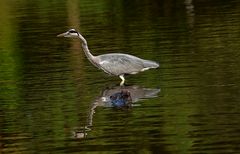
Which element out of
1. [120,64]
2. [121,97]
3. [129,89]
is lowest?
[129,89]

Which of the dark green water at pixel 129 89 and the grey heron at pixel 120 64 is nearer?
the dark green water at pixel 129 89

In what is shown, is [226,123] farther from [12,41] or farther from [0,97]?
[12,41]

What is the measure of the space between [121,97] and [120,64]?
9.88 ft

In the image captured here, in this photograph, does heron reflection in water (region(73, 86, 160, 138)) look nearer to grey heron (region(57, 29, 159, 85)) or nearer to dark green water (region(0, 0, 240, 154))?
dark green water (region(0, 0, 240, 154))

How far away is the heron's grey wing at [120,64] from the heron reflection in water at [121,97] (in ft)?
2.79

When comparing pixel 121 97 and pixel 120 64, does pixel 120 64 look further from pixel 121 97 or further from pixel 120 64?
pixel 121 97

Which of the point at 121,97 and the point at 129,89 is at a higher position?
the point at 121,97

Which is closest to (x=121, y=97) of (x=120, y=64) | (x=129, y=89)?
(x=129, y=89)

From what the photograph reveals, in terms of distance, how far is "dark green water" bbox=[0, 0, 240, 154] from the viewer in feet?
53.3

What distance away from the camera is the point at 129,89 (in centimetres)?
2195

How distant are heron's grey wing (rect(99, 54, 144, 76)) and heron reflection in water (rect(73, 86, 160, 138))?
0.85 meters

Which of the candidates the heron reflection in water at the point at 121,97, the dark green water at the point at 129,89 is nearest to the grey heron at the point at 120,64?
the dark green water at the point at 129,89

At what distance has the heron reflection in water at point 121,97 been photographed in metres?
19.6

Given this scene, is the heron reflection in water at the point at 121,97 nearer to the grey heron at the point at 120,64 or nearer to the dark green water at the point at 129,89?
the dark green water at the point at 129,89
